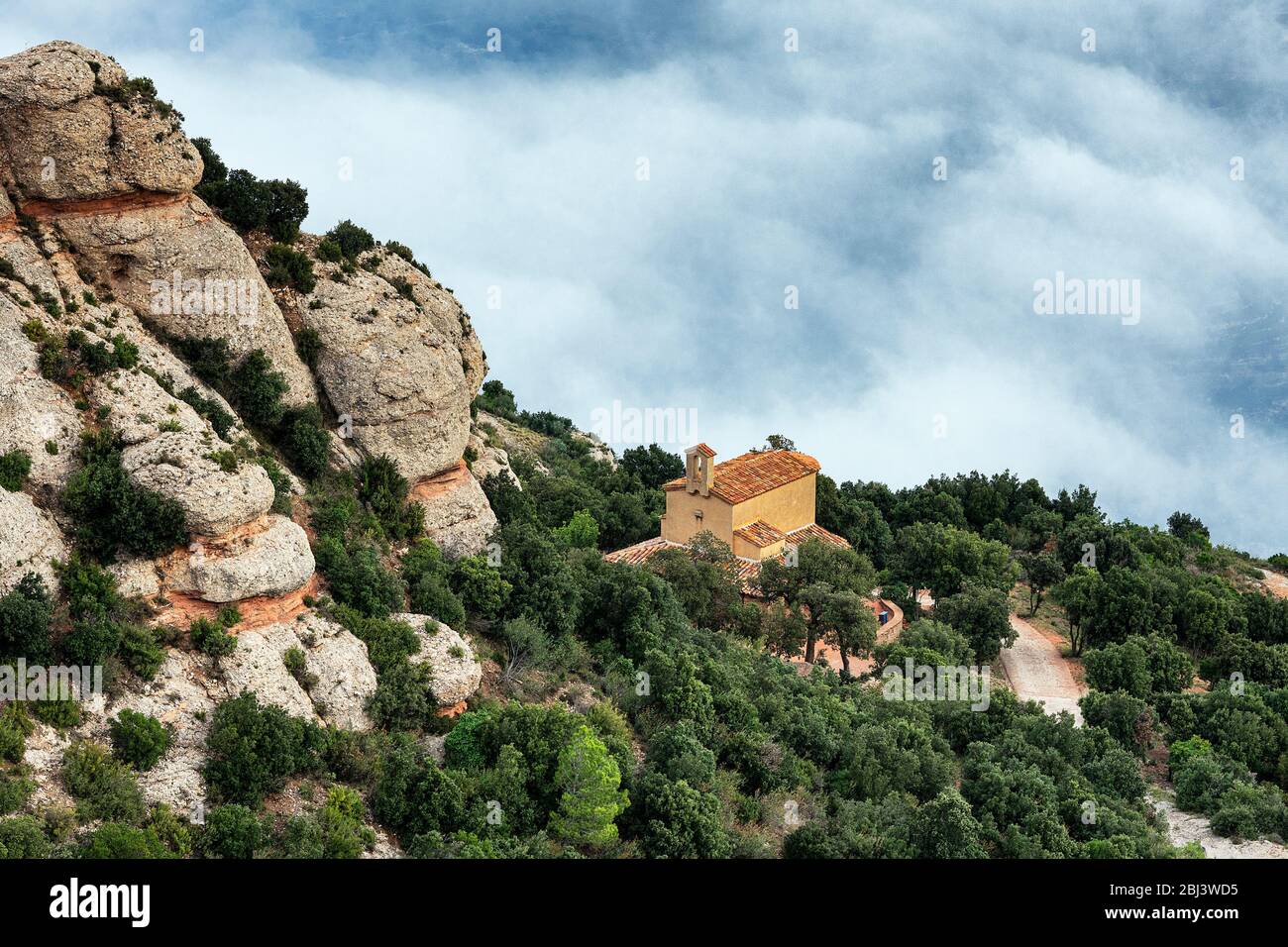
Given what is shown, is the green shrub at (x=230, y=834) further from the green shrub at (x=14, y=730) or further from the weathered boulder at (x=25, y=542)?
the weathered boulder at (x=25, y=542)

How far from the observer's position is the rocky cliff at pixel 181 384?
24797mm

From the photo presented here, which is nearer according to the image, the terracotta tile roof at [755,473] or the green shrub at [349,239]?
the green shrub at [349,239]

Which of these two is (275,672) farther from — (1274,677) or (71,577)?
(1274,677)

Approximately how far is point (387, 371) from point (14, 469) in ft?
34.6

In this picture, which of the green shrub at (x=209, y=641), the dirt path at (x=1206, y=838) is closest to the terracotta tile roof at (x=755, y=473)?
the dirt path at (x=1206, y=838)

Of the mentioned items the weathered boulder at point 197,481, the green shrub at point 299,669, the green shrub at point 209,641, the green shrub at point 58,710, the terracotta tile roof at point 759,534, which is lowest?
the green shrub at point 58,710

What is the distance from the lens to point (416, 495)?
112 ft

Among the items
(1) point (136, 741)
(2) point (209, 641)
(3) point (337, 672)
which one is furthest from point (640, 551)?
(1) point (136, 741)

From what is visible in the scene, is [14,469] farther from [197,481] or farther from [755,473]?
[755,473]

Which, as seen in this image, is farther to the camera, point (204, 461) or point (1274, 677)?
point (1274, 677)

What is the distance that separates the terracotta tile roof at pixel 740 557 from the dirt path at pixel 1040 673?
8.43 metres

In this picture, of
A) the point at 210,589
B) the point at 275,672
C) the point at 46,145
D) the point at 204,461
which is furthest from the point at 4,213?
the point at 275,672
